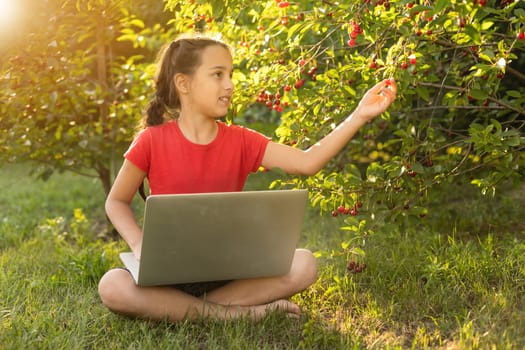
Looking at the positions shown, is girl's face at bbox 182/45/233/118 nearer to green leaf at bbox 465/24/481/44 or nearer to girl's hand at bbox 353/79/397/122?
girl's hand at bbox 353/79/397/122

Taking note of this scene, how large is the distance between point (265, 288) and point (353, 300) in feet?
1.24

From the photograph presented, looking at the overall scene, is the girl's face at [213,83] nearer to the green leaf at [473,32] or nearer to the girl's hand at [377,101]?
the girl's hand at [377,101]

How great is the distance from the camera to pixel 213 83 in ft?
7.95

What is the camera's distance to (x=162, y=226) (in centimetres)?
→ 198

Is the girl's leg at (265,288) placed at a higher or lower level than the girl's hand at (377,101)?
lower

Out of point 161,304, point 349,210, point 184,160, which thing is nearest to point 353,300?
point 349,210

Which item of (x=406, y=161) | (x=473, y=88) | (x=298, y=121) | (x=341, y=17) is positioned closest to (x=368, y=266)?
(x=406, y=161)

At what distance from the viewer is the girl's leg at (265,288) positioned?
2434 mm

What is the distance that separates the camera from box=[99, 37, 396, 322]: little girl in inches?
91.0

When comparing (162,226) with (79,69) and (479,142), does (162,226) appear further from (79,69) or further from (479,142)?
(79,69)

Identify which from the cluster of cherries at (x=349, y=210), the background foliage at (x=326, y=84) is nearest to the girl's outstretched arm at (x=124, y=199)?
the background foliage at (x=326, y=84)

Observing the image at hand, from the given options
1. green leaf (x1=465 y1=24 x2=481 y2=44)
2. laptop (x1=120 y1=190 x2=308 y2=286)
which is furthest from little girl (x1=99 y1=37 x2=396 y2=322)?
green leaf (x1=465 y1=24 x2=481 y2=44)

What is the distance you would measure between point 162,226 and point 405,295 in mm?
1075

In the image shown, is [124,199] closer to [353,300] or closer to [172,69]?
[172,69]
